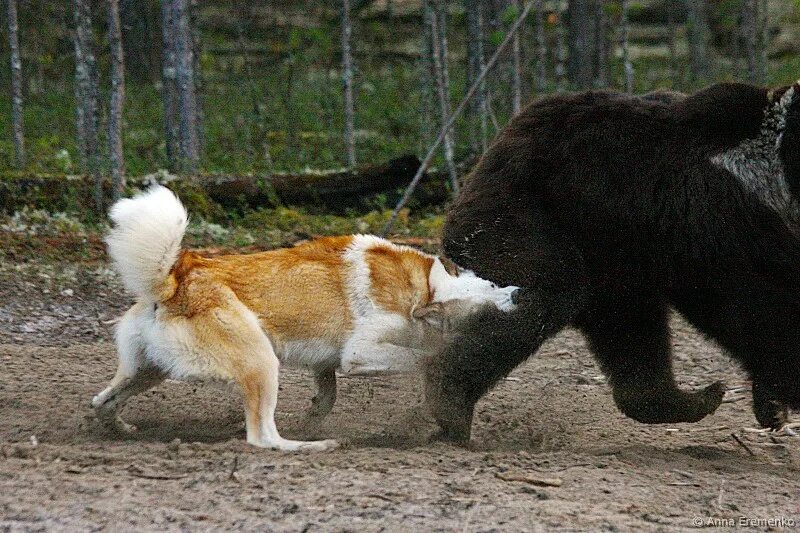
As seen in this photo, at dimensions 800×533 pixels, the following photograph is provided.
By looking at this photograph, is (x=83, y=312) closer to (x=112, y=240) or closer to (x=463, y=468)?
(x=112, y=240)

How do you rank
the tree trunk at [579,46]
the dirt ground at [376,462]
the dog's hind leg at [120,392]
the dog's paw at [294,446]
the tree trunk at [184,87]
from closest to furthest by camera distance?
the dirt ground at [376,462] → the dog's paw at [294,446] → the dog's hind leg at [120,392] → the tree trunk at [184,87] → the tree trunk at [579,46]

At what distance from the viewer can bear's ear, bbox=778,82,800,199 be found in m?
5.26

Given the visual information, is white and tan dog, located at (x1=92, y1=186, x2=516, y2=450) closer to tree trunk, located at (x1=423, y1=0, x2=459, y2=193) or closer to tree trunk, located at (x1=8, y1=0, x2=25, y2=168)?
tree trunk, located at (x1=423, y1=0, x2=459, y2=193)

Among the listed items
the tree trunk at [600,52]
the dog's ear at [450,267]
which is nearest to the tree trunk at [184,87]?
the dog's ear at [450,267]

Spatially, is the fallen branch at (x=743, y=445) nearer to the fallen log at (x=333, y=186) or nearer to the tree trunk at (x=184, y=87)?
the fallen log at (x=333, y=186)

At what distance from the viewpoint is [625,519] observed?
4.21 meters

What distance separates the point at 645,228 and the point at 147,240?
2.42 meters

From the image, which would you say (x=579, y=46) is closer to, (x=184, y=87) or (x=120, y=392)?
(x=184, y=87)

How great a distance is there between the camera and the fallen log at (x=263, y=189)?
404 inches

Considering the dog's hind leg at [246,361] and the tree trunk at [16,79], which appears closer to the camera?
the dog's hind leg at [246,361]

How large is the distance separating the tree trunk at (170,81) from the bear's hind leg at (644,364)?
7101 millimetres

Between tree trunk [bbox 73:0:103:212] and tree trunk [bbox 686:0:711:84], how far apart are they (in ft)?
37.2

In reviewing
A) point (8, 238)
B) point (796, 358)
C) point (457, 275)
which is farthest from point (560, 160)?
point (8, 238)

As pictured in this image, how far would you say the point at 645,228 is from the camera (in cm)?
530
